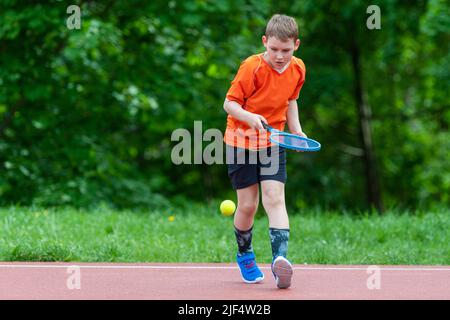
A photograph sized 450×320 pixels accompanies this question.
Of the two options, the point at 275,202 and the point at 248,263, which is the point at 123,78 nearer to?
the point at 248,263

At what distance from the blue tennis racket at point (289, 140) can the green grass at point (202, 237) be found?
2061 mm

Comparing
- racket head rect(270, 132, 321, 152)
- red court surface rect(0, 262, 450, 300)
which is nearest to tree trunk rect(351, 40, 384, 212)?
red court surface rect(0, 262, 450, 300)

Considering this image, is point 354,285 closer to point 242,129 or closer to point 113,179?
point 242,129

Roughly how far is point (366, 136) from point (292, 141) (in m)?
17.0

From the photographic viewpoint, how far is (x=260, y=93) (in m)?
5.96

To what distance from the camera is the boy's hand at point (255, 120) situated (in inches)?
224

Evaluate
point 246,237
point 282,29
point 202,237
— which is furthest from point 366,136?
point 282,29

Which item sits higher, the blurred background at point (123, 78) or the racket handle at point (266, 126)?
the blurred background at point (123, 78)

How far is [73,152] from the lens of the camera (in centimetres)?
1404

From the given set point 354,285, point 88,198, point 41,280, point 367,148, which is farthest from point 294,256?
point 367,148

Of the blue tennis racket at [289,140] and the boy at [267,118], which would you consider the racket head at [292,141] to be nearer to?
the blue tennis racket at [289,140]

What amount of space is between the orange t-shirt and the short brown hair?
0.79 feet

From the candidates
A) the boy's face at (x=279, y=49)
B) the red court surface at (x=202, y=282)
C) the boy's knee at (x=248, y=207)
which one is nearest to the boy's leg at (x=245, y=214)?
the boy's knee at (x=248, y=207)

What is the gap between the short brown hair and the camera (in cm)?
571
